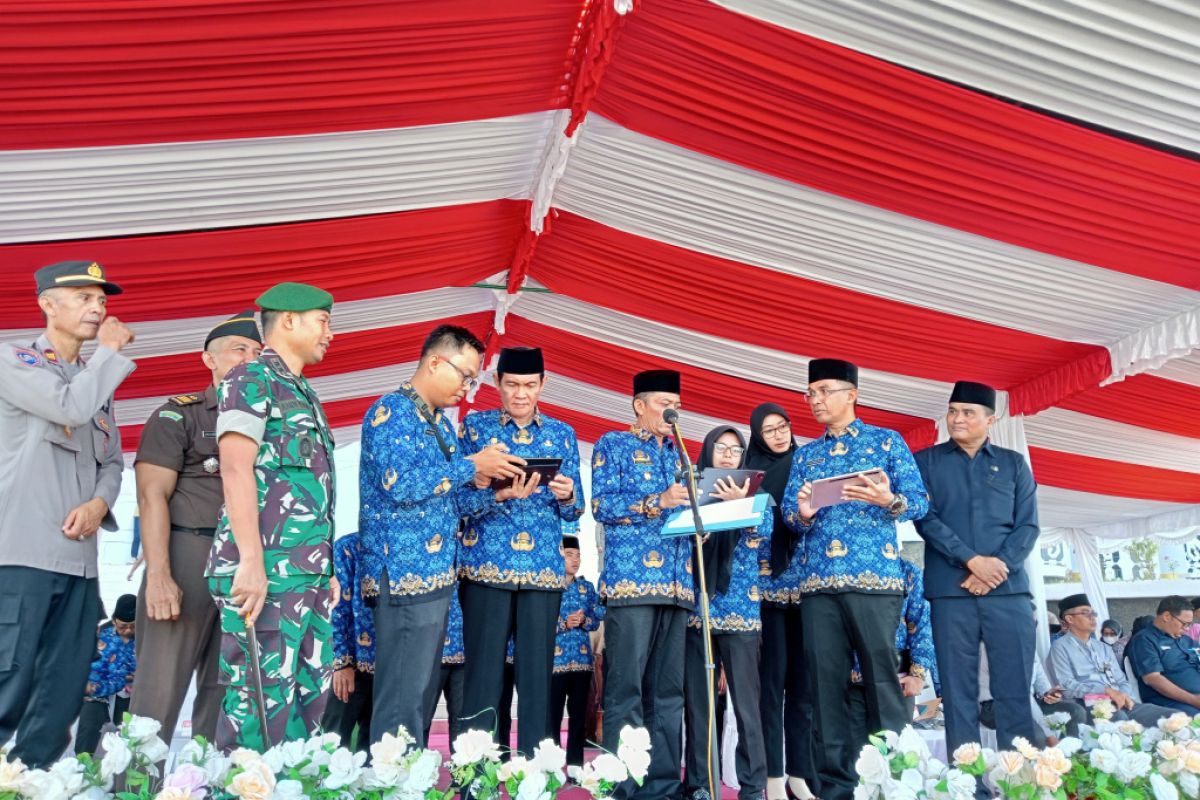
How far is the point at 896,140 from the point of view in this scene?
3.92 m

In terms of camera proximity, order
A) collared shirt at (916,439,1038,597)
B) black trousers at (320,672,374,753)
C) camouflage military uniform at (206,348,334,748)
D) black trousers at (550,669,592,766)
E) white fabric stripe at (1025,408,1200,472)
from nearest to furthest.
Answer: camouflage military uniform at (206,348,334,748) < collared shirt at (916,439,1038,597) < black trousers at (320,672,374,753) < black trousers at (550,669,592,766) < white fabric stripe at (1025,408,1200,472)

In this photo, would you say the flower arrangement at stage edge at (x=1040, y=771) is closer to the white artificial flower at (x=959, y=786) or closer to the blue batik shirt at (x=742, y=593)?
the white artificial flower at (x=959, y=786)

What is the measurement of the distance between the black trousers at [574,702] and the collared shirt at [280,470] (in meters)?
2.92

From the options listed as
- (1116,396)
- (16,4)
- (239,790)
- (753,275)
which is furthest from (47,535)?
(1116,396)

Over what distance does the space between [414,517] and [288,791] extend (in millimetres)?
1168

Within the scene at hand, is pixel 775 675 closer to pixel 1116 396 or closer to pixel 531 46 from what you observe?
pixel 531 46

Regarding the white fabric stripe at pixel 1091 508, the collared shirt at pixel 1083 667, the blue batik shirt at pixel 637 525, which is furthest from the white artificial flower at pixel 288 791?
the white fabric stripe at pixel 1091 508

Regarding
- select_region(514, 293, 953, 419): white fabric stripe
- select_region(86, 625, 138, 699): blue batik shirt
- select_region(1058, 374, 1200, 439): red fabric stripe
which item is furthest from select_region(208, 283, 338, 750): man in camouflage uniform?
select_region(1058, 374, 1200, 439): red fabric stripe

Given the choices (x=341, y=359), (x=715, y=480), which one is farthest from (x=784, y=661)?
(x=341, y=359)

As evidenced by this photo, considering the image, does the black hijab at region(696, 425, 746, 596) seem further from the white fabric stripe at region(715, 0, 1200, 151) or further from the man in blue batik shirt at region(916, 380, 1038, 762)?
the white fabric stripe at region(715, 0, 1200, 151)

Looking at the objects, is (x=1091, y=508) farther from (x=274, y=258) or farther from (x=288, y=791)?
(x=288, y=791)

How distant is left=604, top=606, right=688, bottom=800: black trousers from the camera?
322 centimetres

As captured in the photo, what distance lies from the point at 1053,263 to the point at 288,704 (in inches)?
159

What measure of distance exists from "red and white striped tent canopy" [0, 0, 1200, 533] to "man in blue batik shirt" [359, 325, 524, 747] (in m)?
1.38
